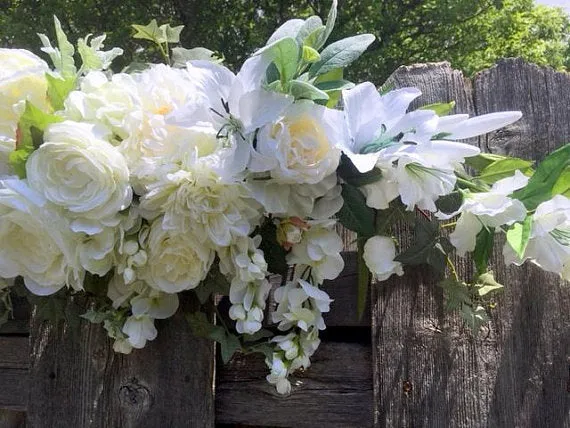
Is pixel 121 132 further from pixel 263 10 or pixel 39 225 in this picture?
pixel 263 10

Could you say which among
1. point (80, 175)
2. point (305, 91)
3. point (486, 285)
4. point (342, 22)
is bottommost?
point (342, 22)

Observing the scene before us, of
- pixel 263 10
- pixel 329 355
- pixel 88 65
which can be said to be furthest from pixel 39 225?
pixel 263 10

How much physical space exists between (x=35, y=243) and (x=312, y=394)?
499 mm

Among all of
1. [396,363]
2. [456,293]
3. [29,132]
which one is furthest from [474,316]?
[29,132]

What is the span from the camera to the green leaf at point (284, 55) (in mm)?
876

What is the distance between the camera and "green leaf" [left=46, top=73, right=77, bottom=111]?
Answer: 1043mm

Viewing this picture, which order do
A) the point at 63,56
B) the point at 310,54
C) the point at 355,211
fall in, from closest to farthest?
the point at 310,54
the point at 355,211
the point at 63,56

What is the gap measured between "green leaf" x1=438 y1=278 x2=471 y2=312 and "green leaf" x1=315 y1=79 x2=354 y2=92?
0.33 meters

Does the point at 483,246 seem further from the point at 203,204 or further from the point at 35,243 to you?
the point at 35,243

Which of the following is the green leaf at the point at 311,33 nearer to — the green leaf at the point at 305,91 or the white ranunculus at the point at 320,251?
the green leaf at the point at 305,91

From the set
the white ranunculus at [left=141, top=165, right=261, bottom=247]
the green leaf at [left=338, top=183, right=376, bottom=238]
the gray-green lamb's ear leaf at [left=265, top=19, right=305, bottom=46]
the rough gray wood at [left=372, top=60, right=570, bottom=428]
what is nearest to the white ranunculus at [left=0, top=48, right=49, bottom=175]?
the white ranunculus at [left=141, top=165, right=261, bottom=247]

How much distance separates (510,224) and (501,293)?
0.62 feet

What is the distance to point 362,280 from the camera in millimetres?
1058

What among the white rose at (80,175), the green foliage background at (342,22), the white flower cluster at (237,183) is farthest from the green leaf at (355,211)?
the green foliage background at (342,22)
